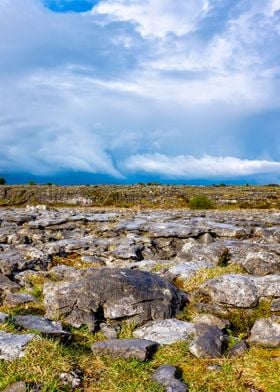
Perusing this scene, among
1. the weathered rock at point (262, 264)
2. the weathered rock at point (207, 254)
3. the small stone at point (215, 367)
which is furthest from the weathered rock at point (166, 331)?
the weathered rock at point (207, 254)

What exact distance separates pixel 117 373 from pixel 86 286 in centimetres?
286

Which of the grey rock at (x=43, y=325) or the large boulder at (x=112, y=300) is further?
the large boulder at (x=112, y=300)

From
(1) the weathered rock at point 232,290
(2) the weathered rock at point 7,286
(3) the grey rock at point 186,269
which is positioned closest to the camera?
(1) the weathered rock at point 232,290

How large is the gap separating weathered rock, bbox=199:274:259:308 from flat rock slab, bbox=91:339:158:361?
8.98 feet

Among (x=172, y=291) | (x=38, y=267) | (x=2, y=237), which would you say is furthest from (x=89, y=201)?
(x=172, y=291)

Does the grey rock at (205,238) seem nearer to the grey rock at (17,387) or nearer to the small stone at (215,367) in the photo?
the small stone at (215,367)

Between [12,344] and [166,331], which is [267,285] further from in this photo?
[12,344]

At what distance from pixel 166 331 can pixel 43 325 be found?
2.06 metres

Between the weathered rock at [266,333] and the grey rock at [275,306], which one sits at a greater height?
the grey rock at [275,306]

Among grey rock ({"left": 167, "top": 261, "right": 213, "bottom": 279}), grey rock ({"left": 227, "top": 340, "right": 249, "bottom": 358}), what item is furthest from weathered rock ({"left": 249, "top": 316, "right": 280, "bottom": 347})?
grey rock ({"left": 167, "top": 261, "right": 213, "bottom": 279})

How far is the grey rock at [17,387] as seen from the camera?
18.9ft

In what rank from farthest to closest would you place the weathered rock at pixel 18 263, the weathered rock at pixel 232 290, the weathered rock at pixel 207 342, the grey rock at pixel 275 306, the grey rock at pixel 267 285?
the weathered rock at pixel 18 263 → the grey rock at pixel 267 285 → the weathered rock at pixel 232 290 → the grey rock at pixel 275 306 → the weathered rock at pixel 207 342

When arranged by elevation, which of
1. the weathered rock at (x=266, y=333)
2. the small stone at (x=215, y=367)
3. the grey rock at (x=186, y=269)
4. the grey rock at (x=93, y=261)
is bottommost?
the small stone at (x=215, y=367)

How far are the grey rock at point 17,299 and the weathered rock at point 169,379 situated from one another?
4.07 m
